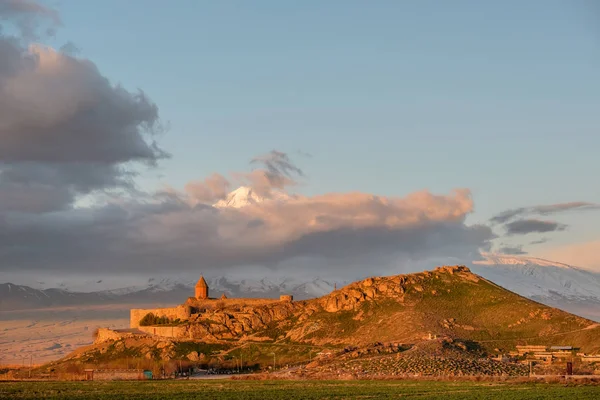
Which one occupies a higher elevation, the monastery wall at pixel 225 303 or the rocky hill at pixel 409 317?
the monastery wall at pixel 225 303

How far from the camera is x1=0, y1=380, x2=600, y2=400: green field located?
75.4 meters

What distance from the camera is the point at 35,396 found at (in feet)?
258

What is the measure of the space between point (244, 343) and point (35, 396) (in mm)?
82001

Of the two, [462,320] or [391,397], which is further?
[462,320]

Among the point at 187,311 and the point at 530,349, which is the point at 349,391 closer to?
the point at 530,349

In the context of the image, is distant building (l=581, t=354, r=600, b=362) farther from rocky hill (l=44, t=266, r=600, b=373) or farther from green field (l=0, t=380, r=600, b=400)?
green field (l=0, t=380, r=600, b=400)

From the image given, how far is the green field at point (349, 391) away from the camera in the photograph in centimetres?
7538

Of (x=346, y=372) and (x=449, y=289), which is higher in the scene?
(x=449, y=289)

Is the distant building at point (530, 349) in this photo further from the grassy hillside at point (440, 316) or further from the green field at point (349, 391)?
the green field at point (349, 391)

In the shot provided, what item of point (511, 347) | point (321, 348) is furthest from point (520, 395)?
point (321, 348)

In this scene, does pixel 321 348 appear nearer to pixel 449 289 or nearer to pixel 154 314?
pixel 449 289

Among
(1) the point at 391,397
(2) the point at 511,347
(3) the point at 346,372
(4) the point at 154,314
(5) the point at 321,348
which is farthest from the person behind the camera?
(4) the point at 154,314

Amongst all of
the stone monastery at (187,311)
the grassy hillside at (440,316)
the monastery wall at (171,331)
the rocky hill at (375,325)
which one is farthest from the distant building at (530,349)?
the monastery wall at (171,331)

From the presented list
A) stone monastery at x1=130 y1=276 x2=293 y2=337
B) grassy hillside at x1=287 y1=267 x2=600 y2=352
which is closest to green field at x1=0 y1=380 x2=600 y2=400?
grassy hillside at x1=287 y1=267 x2=600 y2=352
